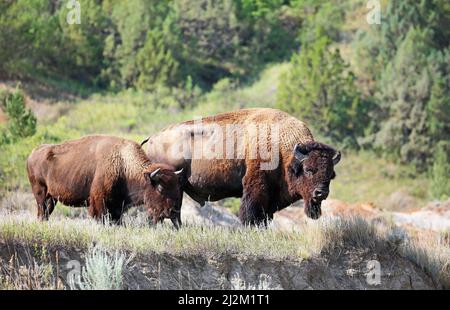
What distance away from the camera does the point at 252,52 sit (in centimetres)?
6406

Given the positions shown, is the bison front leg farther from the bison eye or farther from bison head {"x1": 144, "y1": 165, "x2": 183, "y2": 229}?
bison head {"x1": 144, "y1": 165, "x2": 183, "y2": 229}

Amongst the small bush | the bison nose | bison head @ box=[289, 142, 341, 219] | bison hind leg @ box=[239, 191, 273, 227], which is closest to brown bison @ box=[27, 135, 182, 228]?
bison hind leg @ box=[239, 191, 273, 227]

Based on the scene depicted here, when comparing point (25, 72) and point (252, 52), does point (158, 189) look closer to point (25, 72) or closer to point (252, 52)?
point (25, 72)

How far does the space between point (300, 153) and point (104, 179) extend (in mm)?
3261

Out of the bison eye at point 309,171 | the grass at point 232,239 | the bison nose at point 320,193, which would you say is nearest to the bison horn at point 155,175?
the grass at point 232,239

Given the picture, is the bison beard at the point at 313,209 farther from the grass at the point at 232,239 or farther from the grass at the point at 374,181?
the grass at the point at 374,181

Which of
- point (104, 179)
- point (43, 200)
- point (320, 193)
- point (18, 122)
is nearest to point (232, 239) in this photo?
point (320, 193)

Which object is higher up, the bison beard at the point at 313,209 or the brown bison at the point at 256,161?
the brown bison at the point at 256,161

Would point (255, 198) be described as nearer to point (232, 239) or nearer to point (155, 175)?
point (155, 175)

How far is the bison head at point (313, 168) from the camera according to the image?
1377cm

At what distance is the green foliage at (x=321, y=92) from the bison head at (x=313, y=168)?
108 ft

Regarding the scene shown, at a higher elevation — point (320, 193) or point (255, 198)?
point (320, 193)

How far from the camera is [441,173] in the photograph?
41906 mm
